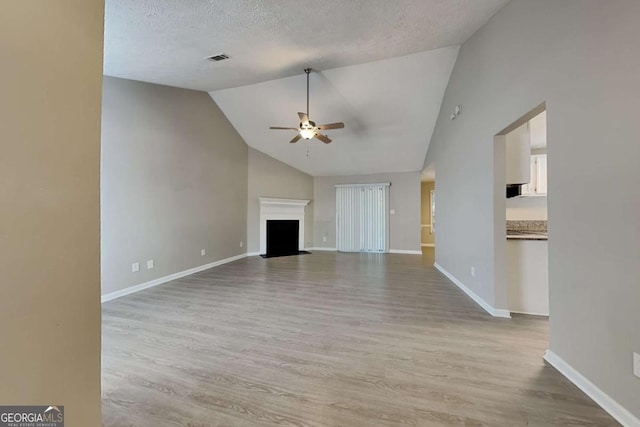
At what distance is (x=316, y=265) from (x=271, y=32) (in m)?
4.30

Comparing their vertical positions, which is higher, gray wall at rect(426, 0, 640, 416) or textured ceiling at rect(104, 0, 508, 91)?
textured ceiling at rect(104, 0, 508, 91)

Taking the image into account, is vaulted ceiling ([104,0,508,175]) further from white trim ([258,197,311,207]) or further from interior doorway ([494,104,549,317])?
white trim ([258,197,311,207])

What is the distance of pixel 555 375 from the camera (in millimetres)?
1761

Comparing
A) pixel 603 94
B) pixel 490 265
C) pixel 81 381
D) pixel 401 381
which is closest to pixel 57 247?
pixel 81 381

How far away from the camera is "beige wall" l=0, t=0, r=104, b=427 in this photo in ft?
2.62

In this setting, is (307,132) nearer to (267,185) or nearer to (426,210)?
(267,185)

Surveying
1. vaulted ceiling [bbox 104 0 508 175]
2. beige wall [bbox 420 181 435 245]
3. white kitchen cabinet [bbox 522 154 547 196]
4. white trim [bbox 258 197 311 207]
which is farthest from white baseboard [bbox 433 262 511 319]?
beige wall [bbox 420 181 435 245]

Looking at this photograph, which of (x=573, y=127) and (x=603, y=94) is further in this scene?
(x=573, y=127)

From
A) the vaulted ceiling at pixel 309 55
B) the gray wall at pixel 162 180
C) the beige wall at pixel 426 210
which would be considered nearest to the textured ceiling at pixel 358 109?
the vaulted ceiling at pixel 309 55

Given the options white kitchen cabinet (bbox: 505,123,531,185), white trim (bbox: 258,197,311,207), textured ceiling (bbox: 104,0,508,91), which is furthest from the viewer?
white trim (bbox: 258,197,311,207)

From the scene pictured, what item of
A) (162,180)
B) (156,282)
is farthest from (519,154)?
(156,282)

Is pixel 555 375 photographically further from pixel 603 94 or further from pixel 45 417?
pixel 45 417

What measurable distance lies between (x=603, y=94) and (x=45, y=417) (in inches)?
119

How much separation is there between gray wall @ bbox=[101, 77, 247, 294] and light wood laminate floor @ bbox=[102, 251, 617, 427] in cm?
81
